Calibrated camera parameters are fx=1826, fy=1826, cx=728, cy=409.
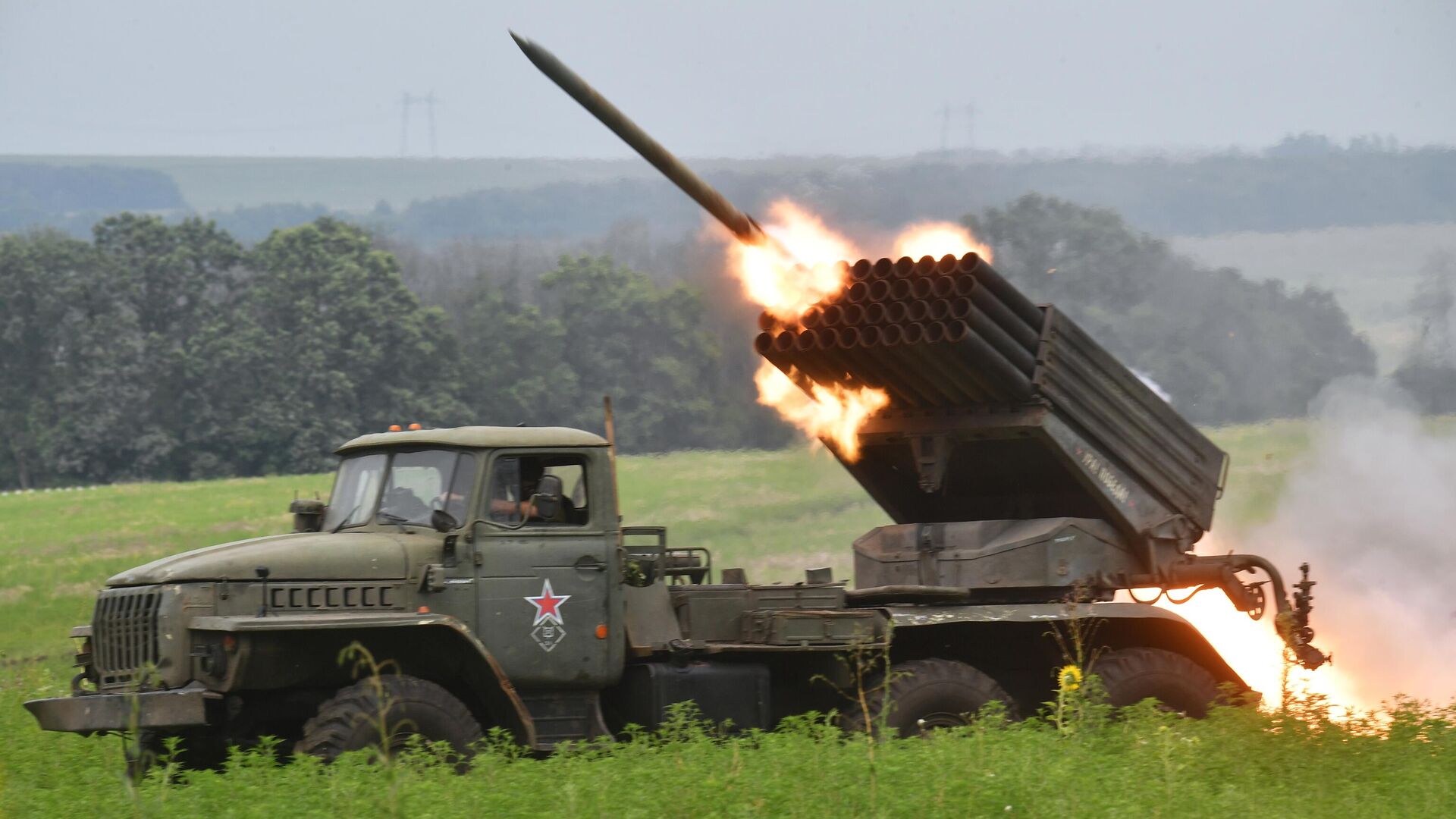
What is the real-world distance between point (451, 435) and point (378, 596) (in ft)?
4.19

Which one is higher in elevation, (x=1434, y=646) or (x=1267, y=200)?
(x=1267, y=200)

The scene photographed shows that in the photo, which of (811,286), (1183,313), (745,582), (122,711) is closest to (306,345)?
(1183,313)

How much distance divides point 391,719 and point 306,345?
44.8 metres

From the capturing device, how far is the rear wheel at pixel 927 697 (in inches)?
509

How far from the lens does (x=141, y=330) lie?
5881cm

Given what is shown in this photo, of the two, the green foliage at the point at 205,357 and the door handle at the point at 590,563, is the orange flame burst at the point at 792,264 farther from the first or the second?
the green foliage at the point at 205,357

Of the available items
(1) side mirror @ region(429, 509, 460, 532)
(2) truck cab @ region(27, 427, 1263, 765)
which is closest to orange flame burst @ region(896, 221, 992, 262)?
(2) truck cab @ region(27, 427, 1263, 765)

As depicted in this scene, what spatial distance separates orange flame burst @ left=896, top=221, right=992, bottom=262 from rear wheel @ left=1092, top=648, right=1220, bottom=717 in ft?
12.0

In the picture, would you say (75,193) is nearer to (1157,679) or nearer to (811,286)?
(811,286)

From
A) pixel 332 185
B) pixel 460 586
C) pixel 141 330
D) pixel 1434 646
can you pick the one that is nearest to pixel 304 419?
pixel 141 330

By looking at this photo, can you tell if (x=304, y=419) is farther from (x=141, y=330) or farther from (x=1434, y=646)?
(x=1434, y=646)

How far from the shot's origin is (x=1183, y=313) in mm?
32969

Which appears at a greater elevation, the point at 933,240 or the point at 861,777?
the point at 933,240

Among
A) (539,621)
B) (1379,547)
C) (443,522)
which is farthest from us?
(1379,547)
